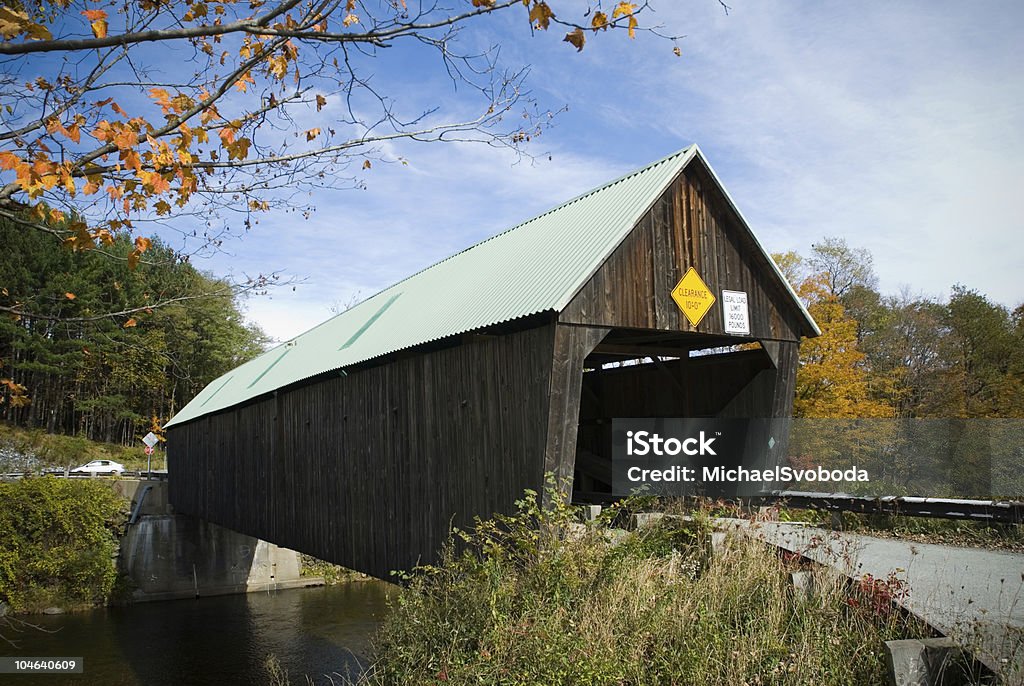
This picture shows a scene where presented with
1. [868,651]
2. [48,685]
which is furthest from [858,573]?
[48,685]

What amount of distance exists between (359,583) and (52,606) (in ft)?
30.6

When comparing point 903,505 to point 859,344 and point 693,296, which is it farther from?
point 859,344

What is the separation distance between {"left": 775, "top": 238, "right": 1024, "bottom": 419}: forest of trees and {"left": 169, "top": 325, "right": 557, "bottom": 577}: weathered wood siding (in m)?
13.6

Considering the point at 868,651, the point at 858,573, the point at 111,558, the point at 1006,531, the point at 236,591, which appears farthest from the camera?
the point at 236,591

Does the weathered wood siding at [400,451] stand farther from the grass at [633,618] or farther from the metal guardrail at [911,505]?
the metal guardrail at [911,505]

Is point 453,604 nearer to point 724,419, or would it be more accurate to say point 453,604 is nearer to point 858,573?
point 858,573

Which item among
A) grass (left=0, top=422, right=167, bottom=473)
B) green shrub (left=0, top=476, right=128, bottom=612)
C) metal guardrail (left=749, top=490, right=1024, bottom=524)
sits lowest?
green shrub (left=0, top=476, right=128, bottom=612)

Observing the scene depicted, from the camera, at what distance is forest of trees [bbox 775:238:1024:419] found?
21547 millimetres

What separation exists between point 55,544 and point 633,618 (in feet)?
74.3

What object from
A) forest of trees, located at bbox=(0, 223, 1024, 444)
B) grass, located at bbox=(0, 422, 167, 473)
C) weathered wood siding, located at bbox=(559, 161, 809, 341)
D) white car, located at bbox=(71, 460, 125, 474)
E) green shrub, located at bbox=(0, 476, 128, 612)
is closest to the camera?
weathered wood siding, located at bbox=(559, 161, 809, 341)

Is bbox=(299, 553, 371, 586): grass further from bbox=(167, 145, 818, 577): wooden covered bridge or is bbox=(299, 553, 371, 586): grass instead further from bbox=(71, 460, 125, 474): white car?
bbox=(167, 145, 818, 577): wooden covered bridge

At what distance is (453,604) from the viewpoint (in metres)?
7.04

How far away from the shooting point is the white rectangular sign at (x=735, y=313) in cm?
956

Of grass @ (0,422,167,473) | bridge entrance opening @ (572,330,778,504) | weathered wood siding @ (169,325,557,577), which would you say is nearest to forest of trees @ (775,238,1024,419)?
bridge entrance opening @ (572,330,778,504)
